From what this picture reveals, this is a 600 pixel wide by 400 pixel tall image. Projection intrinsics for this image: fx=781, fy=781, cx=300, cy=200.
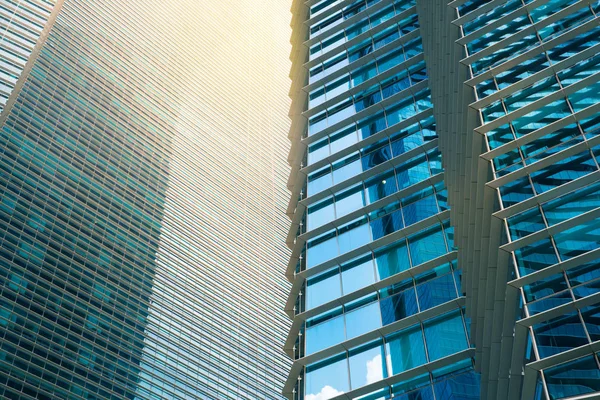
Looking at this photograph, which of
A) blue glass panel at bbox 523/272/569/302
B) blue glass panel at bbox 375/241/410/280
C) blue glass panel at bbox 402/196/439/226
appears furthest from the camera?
blue glass panel at bbox 402/196/439/226

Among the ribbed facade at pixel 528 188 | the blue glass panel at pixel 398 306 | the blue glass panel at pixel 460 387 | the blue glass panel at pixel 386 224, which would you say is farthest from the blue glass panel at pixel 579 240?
the blue glass panel at pixel 386 224

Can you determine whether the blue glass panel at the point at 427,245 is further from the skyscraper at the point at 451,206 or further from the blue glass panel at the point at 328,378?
the blue glass panel at the point at 328,378

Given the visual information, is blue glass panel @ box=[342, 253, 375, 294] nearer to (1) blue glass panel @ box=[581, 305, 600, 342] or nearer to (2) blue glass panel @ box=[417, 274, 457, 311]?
(2) blue glass panel @ box=[417, 274, 457, 311]

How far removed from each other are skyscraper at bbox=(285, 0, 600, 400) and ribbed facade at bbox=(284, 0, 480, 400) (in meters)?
0.08

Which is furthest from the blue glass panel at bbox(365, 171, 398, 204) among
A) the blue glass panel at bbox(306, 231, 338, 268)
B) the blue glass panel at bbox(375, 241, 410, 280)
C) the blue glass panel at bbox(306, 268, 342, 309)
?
the blue glass panel at bbox(306, 268, 342, 309)

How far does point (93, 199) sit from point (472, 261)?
7984cm

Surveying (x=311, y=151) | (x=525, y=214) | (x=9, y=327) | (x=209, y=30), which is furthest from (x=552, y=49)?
(x=209, y=30)

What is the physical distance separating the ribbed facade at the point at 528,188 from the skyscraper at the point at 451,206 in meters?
0.05

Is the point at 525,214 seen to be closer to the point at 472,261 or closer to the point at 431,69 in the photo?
the point at 472,261

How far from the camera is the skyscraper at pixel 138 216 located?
3258 inches

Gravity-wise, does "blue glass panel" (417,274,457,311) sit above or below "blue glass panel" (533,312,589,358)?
above

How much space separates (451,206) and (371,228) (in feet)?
17.7

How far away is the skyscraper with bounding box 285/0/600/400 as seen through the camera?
20.2 metres

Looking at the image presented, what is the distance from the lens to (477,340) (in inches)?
988
